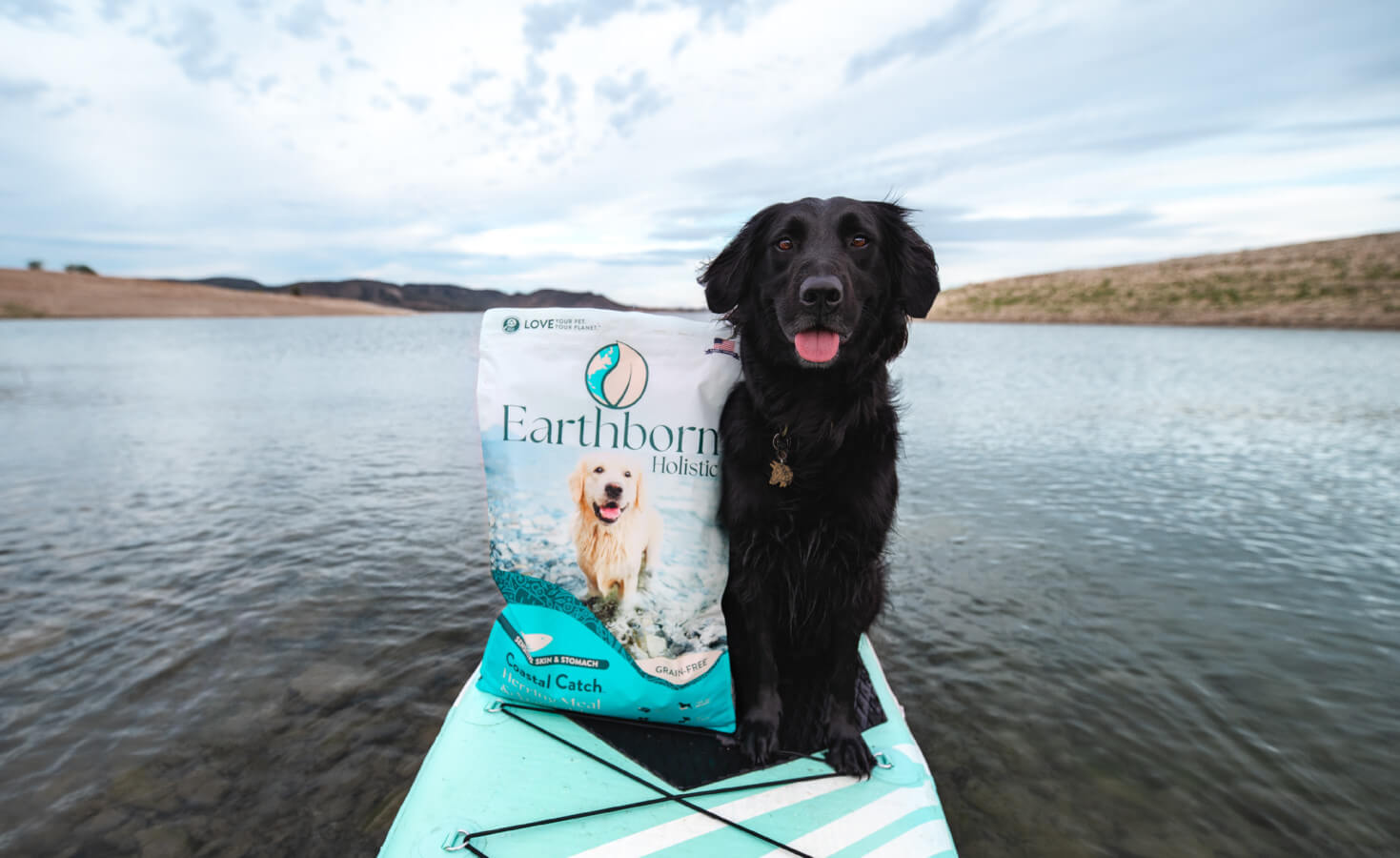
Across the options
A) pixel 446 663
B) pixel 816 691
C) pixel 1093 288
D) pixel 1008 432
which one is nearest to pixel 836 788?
pixel 816 691

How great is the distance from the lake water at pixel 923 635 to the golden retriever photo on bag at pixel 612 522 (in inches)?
67.1

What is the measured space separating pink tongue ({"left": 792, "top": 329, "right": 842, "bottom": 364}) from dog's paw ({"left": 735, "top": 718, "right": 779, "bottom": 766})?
1.49 meters

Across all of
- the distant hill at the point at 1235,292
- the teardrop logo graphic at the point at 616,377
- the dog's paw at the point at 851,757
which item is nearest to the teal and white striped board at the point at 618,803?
the dog's paw at the point at 851,757

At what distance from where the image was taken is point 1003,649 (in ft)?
15.6

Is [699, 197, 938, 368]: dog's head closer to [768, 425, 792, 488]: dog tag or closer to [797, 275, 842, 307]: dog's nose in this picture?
[797, 275, 842, 307]: dog's nose

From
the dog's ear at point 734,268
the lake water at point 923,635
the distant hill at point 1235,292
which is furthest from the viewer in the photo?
the distant hill at point 1235,292

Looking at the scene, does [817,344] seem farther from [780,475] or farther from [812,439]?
[780,475]

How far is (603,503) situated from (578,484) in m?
0.12

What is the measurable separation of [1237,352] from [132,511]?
33.7 meters

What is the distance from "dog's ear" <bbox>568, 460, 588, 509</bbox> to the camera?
238 cm

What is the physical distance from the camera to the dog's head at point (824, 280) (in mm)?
2244

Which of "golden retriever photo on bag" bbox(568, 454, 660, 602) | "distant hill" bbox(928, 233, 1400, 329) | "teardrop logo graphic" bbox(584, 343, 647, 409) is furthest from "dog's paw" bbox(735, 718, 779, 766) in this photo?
"distant hill" bbox(928, 233, 1400, 329)

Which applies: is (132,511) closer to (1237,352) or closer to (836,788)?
(836,788)

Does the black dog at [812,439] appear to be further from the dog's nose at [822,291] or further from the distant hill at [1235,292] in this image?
the distant hill at [1235,292]
